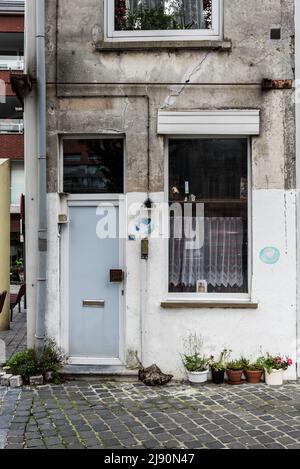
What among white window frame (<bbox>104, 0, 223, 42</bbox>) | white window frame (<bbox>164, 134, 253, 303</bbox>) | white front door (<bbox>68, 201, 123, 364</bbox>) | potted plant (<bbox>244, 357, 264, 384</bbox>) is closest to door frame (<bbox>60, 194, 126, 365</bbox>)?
white front door (<bbox>68, 201, 123, 364</bbox>)

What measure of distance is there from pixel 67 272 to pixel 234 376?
278cm

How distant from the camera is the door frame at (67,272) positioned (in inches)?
307

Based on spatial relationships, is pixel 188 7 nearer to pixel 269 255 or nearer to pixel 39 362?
pixel 269 255

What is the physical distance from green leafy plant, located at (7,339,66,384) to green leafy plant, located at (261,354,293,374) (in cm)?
285

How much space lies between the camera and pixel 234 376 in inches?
288

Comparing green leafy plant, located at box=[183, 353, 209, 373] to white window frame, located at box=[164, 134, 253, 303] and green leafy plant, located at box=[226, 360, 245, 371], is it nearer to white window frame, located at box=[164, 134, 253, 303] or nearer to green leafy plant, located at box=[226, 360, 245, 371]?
green leafy plant, located at box=[226, 360, 245, 371]

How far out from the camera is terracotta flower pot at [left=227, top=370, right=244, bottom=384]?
7308 millimetres

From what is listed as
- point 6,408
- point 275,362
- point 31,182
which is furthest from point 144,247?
point 6,408

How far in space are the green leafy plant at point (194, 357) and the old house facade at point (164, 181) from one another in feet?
0.32

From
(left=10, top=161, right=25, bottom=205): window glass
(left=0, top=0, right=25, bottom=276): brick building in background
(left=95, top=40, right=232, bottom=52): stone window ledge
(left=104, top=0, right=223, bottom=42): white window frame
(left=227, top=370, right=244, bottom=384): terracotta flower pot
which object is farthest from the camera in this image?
(left=0, top=0, right=25, bottom=276): brick building in background

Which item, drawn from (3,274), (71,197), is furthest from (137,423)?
(3,274)

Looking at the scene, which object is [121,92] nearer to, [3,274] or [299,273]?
[299,273]

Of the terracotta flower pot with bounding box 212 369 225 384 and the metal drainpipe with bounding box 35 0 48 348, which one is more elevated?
the metal drainpipe with bounding box 35 0 48 348

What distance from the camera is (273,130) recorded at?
25.0 feet
